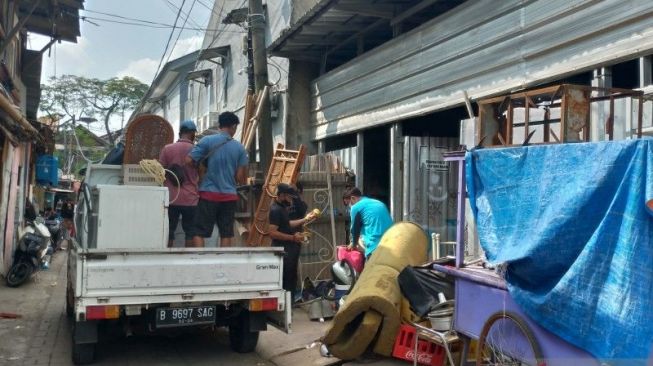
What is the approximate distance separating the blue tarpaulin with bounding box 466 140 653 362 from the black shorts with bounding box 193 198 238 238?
3526 millimetres

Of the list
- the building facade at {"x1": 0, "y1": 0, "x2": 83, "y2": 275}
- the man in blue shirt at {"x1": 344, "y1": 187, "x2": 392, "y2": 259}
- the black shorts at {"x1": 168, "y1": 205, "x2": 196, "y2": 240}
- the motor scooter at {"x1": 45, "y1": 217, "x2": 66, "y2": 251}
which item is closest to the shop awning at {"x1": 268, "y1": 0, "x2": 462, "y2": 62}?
the man in blue shirt at {"x1": 344, "y1": 187, "x2": 392, "y2": 259}

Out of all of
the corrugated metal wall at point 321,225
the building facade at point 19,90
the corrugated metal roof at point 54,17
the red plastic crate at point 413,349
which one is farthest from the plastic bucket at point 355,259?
the corrugated metal roof at point 54,17

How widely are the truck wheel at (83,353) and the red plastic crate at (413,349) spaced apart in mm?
2939

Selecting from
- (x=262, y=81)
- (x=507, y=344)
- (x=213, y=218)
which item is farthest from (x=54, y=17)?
(x=507, y=344)

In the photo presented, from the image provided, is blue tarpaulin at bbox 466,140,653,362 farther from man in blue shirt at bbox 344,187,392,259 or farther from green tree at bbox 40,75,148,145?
green tree at bbox 40,75,148,145

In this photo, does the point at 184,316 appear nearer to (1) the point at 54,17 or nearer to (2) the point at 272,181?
(2) the point at 272,181

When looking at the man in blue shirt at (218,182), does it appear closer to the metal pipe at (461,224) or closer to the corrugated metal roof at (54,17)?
the metal pipe at (461,224)

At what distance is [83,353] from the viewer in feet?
19.3

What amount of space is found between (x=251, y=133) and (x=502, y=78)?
6.17m

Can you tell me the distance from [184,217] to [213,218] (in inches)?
13.2

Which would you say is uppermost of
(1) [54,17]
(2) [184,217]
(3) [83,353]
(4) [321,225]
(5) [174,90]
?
(5) [174,90]

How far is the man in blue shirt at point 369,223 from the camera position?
788 cm

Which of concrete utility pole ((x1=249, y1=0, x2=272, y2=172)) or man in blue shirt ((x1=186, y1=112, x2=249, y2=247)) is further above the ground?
concrete utility pole ((x1=249, y1=0, x2=272, y2=172))

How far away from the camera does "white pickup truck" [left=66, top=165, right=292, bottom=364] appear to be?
5.56 m
